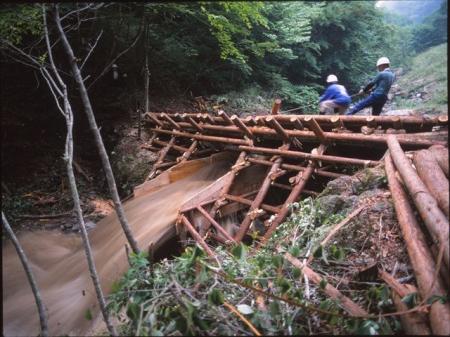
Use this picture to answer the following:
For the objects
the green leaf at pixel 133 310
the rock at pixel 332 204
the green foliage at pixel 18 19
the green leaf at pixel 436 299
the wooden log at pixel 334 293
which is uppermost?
the green foliage at pixel 18 19

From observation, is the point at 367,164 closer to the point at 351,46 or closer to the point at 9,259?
the point at 9,259

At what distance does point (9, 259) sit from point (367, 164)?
292 inches

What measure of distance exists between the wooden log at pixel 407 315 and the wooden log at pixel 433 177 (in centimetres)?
60

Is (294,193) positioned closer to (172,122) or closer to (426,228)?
(426,228)

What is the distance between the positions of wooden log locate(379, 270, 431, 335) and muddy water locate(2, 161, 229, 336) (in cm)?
406

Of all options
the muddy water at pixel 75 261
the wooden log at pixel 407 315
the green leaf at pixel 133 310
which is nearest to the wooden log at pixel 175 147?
the muddy water at pixel 75 261

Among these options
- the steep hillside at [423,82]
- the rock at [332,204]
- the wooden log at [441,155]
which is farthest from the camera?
the steep hillside at [423,82]

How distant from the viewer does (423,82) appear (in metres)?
18.6

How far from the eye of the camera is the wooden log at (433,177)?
2461mm

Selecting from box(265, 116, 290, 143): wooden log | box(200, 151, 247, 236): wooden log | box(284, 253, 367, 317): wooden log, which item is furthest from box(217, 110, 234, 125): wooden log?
box(284, 253, 367, 317): wooden log

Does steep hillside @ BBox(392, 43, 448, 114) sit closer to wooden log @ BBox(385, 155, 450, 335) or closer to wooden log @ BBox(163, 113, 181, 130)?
wooden log @ BBox(163, 113, 181, 130)

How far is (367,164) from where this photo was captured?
188 inches

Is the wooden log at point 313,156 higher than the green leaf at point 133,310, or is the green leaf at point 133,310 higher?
the green leaf at point 133,310

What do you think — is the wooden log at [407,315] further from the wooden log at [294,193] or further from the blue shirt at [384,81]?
the blue shirt at [384,81]
